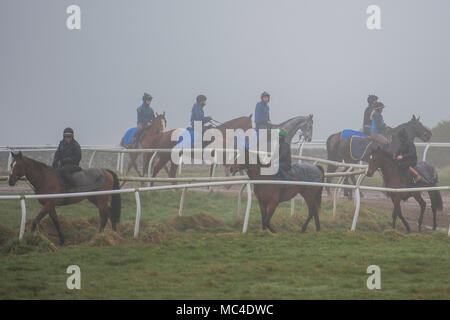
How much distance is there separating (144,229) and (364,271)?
3469mm

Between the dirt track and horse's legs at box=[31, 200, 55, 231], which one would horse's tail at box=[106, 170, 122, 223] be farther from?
the dirt track

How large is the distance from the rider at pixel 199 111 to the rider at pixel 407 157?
5156 mm

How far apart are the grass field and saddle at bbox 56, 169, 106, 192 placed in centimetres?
64

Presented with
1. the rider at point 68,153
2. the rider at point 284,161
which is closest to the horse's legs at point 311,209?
the rider at point 284,161

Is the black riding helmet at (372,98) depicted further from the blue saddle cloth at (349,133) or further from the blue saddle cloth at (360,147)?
the blue saddle cloth at (360,147)

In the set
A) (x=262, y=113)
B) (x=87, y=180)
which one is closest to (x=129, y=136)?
(x=262, y=113)

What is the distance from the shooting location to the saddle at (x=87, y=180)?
38.0 feet

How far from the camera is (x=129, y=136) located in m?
19.1

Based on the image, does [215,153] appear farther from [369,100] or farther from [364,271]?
[364,271]

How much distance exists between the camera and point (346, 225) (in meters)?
12.6

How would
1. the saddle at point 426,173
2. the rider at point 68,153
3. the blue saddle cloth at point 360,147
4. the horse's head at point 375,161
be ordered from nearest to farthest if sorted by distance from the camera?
the rider at point 68,153 < the horse's head at point 375,161 < the saddle at point 426,173 < the blue saddle cloth at point 360,147

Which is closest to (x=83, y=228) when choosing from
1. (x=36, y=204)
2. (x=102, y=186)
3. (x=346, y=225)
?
(x=102, y=186)

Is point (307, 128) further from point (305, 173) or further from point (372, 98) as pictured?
point (305, 173)

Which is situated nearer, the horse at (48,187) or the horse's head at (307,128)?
the horse at (48,187)
